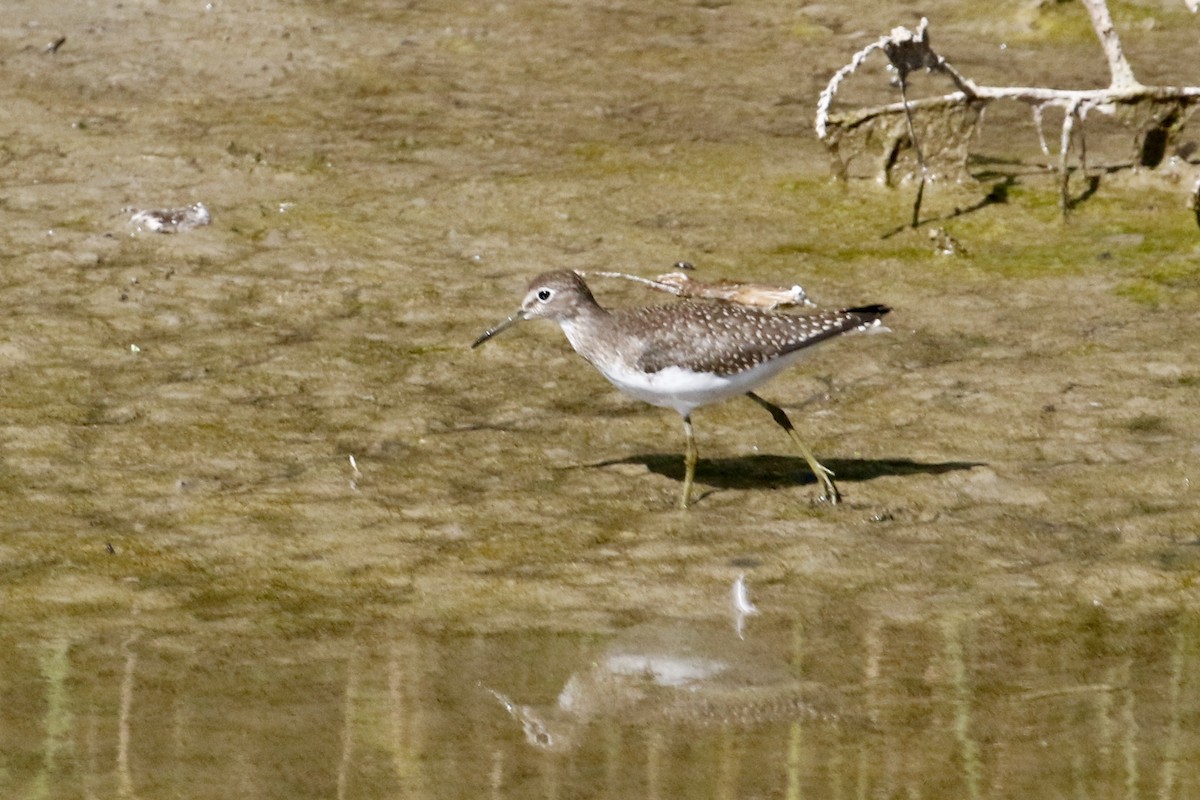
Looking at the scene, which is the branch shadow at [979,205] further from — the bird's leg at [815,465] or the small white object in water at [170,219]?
the small white object in water at [170,219]

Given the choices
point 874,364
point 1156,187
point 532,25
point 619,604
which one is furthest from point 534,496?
point 532,25

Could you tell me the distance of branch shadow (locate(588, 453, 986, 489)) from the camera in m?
7.85

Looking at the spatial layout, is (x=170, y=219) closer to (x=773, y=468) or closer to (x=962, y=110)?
(x=773, y=468)

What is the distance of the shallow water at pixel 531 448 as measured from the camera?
5.39 m

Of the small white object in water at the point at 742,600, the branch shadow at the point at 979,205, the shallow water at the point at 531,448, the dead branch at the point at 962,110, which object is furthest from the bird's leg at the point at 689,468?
the branch shadow at the point at 979,205

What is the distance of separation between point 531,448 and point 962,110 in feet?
16.4

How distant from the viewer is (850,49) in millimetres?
15242

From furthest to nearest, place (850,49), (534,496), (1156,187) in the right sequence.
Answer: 1. (850,49)
2. (1156,187)
3. (534,496)

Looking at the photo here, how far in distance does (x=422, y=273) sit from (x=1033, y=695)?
5.72 meters

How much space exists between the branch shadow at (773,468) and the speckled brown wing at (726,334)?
0.62 meters

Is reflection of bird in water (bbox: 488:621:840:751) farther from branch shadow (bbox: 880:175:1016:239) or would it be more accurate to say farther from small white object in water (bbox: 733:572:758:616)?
branch shadow (bbox: 880:175:1016:239)

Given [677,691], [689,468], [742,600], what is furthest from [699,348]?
[677,691]

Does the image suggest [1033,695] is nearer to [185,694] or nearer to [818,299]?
[185,694]

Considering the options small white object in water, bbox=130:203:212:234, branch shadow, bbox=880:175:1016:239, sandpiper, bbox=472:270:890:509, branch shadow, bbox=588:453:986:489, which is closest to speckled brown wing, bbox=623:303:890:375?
sandpiper, bbox=472:270:890:509
